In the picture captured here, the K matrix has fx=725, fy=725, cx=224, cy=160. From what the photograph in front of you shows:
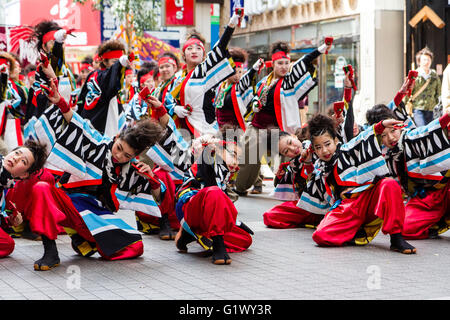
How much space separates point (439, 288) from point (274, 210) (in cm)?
248

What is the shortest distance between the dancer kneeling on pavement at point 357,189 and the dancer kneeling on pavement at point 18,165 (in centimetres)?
204

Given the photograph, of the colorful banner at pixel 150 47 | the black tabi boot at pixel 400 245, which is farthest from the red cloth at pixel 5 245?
the colorful banner at pixel 150 47

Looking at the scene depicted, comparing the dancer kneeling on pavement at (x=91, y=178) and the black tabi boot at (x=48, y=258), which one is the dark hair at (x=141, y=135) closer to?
the dancer kneeling on pavement at (x=91, y=178)

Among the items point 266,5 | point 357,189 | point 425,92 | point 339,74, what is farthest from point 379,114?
point 266,5

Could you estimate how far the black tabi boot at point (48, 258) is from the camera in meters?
4.61

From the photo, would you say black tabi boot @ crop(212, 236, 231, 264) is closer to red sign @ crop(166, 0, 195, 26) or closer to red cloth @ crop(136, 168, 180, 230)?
red cloth @ crop(136, 168, 180, 230)

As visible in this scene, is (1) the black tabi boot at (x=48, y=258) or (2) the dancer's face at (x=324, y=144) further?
(2) the dancer's face at (x=324, y=144)

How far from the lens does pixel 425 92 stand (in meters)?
10.3

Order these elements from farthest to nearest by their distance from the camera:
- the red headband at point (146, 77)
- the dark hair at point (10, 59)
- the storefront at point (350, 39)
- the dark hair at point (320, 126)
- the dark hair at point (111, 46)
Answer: the storefront at point (350, 39) < the red headband at point (146, 77) < the dark hair at point (10, 59) < the dark hair at point (111, 46) < the dark hair at point (320, 126)

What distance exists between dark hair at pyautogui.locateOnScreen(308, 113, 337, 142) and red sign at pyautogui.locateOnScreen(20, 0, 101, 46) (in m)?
11.3

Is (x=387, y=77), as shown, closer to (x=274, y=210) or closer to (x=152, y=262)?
(x=274, y=210)

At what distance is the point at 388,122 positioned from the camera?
5.17 meters

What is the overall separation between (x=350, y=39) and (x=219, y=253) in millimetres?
10011
